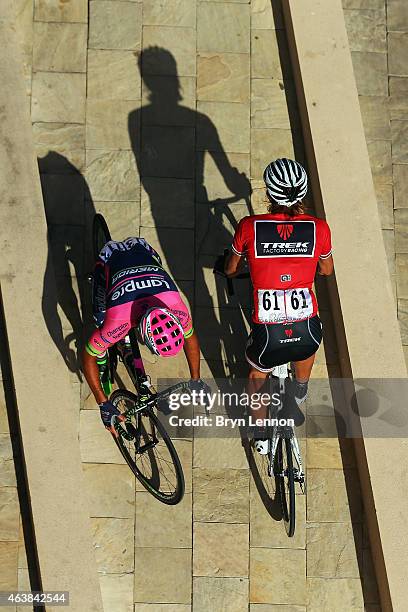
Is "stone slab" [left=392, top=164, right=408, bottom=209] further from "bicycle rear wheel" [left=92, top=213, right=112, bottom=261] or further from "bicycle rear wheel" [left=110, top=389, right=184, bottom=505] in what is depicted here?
"bicycle rear wheel" [left=110, top=389, right=184, bottom=505]

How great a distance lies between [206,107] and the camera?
383 inches

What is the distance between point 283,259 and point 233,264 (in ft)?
2.45

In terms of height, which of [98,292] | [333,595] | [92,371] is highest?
[98,292]

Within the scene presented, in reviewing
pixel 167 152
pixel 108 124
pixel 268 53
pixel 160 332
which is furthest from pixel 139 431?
pixel 268 53

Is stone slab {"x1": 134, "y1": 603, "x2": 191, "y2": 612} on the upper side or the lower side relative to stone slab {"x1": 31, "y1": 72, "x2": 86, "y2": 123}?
lower

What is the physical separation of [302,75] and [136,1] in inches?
90.6

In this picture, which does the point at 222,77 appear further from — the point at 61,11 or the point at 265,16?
the point at 61,11

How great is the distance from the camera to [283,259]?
7375 millimetres

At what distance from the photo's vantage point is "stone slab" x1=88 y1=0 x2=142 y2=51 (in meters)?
9.77

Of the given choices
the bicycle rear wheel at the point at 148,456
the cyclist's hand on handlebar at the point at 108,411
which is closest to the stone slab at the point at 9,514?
the bicycle rear wheel at the point at 148,456

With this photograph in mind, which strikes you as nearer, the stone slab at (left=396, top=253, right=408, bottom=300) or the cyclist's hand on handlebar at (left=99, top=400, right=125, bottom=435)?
the cyclist's hand on handlebar at (left=99, top=400, right=125, bottom=435)

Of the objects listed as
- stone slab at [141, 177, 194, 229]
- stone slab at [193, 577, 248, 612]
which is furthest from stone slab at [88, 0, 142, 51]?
stone slab at [193, 577, 248, 612]

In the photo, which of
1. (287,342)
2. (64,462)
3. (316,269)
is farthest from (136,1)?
(64,462)

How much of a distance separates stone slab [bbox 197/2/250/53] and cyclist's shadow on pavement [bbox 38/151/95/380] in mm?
2383
